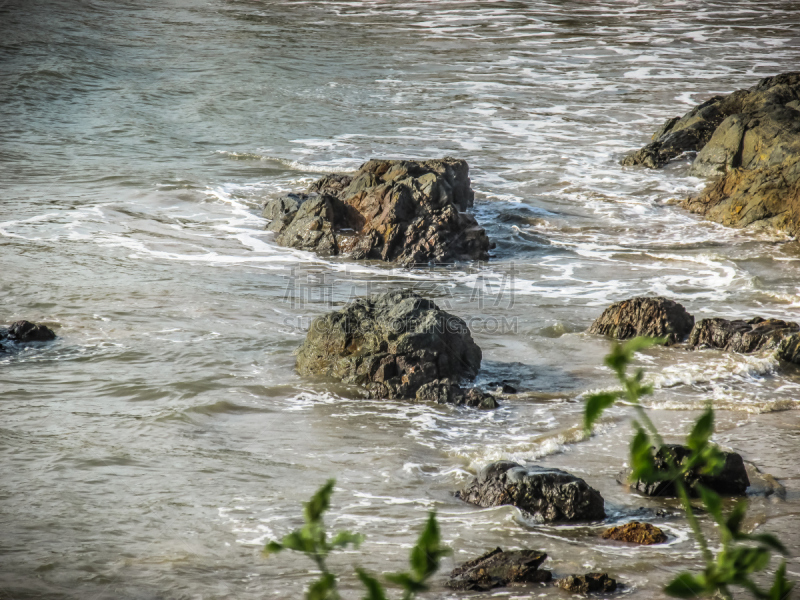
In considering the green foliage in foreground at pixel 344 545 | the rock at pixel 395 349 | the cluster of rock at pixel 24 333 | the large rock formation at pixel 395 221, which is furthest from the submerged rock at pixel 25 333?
the green foliage in foreground at pixel 344 545

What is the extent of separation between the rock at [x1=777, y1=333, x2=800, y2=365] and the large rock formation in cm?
454

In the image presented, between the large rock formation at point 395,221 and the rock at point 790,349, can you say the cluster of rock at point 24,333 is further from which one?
the rock at point 790,349

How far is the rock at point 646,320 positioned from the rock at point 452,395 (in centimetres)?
204

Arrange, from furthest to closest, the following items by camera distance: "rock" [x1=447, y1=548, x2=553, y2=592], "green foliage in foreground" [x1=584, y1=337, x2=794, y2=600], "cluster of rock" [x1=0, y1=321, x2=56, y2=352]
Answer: "cluster of rock" [x1=0, y1=321, x2=56, y2=352]
"rock" [x1=447, y1=548, x2=553, y2=592]
"green foliage in foreground" [x1=584, y1=337, x2=794, y2=600]

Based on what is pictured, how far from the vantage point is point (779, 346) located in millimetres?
7094

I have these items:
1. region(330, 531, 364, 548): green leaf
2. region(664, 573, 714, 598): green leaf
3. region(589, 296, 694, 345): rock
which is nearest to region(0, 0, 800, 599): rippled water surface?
region(589, 296, 694, 345): rock

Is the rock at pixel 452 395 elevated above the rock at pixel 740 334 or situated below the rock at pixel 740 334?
below

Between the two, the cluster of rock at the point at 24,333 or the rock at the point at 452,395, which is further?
the cluster of rock at the point at 24,333

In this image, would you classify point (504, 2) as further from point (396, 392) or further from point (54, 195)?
point (396, 392)

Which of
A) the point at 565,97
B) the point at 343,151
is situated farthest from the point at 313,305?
the point at 565,97

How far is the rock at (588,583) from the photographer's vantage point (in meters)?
3.54

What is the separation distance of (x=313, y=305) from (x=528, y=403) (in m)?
3.26

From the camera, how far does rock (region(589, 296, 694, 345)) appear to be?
25.1 feet

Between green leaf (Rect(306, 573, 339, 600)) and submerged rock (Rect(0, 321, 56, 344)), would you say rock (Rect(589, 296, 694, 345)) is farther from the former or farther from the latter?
green leaf (Rect(306, 573, 339, 600))
